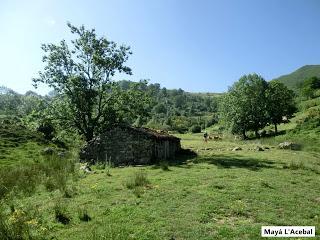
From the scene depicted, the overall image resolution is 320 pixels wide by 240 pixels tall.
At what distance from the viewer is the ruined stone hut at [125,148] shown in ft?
105

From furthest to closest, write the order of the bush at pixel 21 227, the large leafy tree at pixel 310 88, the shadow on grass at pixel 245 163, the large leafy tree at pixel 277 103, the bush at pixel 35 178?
1. the large leafy tree at pixel 310 88
2. the large leafy tree at pixel 277 103
3. the shadow on grass at pixel 245 163
4. the bush at pixel 35 178
5. the bush at pixel 21 227

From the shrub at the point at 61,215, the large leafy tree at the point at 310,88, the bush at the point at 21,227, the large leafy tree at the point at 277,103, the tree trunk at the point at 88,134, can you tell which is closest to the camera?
the bush at the point at 21,227

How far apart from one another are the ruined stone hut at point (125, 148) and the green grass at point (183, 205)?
7917 mm

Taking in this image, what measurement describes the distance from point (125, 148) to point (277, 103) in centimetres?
4125

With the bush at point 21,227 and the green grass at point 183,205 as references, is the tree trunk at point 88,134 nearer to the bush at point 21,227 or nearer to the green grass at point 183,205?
the green grass at point 183,205


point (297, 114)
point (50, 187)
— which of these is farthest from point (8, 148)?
point (297, 114)

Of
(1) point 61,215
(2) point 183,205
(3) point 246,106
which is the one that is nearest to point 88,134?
(1) point 61,215

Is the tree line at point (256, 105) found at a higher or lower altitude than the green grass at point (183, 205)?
higher

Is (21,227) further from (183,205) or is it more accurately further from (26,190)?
(26,190)

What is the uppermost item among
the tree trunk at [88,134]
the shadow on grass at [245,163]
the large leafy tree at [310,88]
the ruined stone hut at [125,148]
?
the large leafy tree at [310,88]

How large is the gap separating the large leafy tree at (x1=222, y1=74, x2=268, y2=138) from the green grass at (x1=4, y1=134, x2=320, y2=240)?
139 ft

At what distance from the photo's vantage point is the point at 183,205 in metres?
15.8

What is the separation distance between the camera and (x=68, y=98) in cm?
3828

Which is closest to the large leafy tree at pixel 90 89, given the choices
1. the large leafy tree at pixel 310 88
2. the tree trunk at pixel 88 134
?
the tree trunk at pixel 88 134
